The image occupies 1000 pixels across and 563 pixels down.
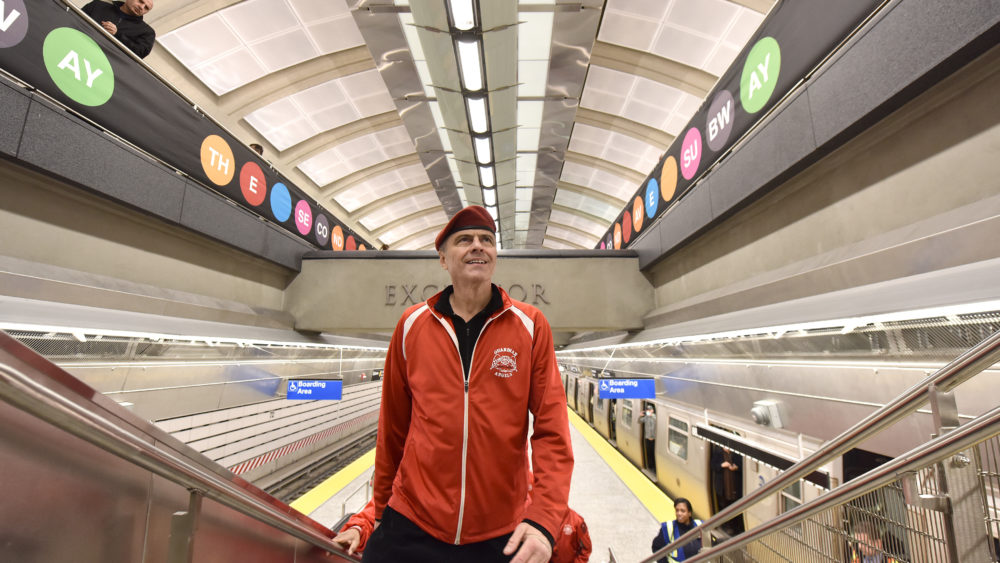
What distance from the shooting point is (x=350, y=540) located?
5.39 feet

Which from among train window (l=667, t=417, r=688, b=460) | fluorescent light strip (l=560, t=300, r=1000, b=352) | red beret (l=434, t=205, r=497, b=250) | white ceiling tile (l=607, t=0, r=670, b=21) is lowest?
train window (l=667, t=417, r=688, b=460)

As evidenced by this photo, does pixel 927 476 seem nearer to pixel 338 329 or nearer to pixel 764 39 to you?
pixel 764 39

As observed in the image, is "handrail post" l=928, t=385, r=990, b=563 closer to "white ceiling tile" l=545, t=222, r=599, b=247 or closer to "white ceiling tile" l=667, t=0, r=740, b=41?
"white ceiling tile" l=667, t=0, r=740, b=41

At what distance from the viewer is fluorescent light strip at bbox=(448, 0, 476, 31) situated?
19.0 ft

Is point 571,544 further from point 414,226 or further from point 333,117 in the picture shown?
point 414,226

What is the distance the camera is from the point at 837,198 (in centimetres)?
325

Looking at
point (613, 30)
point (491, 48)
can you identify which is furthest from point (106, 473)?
point (613, 30)

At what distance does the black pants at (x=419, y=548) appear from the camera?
1.33 meters

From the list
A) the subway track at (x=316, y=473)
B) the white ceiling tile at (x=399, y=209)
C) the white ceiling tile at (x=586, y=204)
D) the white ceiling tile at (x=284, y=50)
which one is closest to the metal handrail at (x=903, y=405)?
the subway track at (x=316, y=473)

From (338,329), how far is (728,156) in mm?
6799

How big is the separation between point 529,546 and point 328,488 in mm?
8596

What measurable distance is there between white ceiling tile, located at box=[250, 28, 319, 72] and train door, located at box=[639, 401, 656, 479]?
1132cm

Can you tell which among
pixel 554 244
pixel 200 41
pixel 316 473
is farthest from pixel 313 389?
pixel 554 244

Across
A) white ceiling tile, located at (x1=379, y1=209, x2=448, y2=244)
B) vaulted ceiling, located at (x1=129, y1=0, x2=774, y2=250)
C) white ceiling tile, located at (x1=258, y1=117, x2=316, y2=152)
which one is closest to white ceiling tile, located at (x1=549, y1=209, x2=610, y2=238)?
vaulted ceiling, located at (x1=129, y1=0, x2=774, y2=250)
